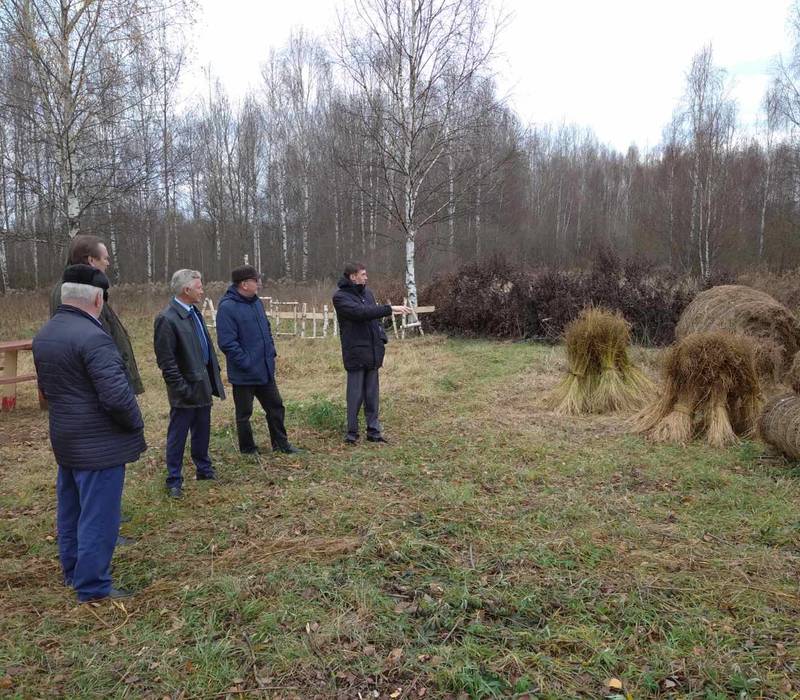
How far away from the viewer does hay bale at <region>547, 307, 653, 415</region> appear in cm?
750

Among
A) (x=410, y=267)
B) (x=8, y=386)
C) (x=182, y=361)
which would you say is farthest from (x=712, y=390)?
(x=410, y=267)

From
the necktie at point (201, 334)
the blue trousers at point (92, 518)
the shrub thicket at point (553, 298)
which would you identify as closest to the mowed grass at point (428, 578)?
the blue trousers at point (92, 518)

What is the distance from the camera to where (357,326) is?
5902 mm

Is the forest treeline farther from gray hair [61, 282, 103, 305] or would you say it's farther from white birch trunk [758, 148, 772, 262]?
gray hair [61, 282, 103, 305]

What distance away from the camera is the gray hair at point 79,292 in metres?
3.04

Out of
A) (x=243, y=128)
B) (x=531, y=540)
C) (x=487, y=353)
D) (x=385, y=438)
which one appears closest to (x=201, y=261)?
(x=243, y=128)

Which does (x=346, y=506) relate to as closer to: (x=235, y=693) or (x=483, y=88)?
(x=235, y=693)

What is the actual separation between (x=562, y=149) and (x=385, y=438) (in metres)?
46.3

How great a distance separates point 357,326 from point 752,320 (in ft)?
19.1

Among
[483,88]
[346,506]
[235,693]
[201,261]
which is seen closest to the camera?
[235,693]

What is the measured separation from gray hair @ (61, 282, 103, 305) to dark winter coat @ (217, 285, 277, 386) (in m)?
2.10

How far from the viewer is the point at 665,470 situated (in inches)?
206

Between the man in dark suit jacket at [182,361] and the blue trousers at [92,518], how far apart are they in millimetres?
1310

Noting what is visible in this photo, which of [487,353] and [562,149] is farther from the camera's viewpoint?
[562,149]
